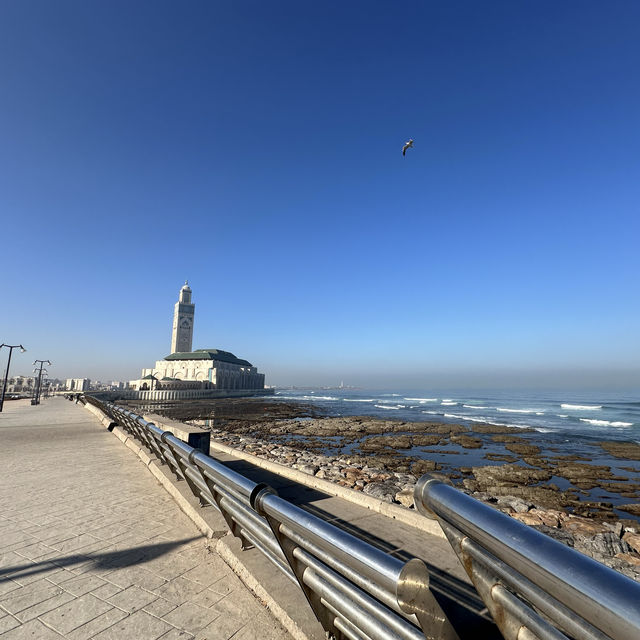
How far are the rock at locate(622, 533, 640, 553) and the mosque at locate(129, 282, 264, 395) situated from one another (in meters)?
79.0

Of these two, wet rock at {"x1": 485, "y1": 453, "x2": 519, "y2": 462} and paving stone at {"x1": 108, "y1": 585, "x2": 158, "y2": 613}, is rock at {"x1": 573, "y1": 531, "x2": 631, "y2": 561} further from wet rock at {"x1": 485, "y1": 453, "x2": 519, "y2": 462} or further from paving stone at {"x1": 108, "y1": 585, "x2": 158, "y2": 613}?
wet rock at {"x1": 485, "y1": 453, "x2": 519, "y2": 462}

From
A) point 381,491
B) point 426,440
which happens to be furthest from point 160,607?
point 426,440

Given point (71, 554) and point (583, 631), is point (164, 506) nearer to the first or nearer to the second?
point (71, 554)

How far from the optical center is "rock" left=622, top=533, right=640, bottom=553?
673cm

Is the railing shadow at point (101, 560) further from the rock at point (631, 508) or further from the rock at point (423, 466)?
the rock at point (631, 508)

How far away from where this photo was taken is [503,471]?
565 inches

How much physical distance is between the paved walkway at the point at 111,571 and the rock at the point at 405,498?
169 inches

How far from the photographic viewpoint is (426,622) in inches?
50.9

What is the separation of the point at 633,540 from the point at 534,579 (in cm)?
893

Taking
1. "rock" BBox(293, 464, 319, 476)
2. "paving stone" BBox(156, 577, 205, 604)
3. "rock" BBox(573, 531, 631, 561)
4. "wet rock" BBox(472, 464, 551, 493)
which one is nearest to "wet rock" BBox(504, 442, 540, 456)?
"wet rock" BBox(472, 464, 551, 493)

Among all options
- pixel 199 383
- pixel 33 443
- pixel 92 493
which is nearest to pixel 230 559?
pixel 92 493

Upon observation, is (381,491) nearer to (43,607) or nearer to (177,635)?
(177,635)

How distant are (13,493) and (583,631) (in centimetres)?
823

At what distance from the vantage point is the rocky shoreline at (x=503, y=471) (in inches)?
294
